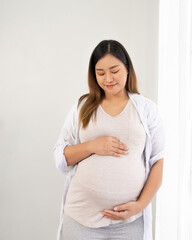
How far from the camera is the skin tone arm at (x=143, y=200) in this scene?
0.98 metres

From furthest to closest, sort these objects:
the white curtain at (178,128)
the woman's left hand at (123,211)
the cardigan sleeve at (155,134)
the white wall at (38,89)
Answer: the white wall at (38,89) < the cardigan sleeve at (155,134) < the woman's left hand at (123,211) < the white curtain at (178,128)

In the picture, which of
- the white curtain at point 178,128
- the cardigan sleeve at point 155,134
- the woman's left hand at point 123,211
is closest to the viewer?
the white curtain at point 178,128

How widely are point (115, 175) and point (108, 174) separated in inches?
1.0

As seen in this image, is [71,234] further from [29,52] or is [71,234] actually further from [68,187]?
[29,52]

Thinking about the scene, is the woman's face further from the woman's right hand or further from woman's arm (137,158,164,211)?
woman's arm (137,158,164,211)

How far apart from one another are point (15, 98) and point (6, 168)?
49cm

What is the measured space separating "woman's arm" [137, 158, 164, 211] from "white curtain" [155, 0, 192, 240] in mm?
146

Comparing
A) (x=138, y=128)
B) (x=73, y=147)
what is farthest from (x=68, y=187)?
(x=138, y=128)

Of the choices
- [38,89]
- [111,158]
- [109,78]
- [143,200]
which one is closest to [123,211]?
[143,200]

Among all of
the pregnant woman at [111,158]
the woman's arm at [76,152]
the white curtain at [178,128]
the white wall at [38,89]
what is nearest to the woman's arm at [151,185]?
the pregnant woman at [111,158]

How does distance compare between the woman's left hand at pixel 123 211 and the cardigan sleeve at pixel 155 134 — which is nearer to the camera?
the woman's left hand at pixel 123 211

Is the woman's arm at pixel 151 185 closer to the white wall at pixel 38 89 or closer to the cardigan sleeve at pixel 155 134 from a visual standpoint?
the cardigan sleeve at pixel 155 134

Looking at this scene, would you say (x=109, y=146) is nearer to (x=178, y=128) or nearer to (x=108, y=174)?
(x=108, y=174)

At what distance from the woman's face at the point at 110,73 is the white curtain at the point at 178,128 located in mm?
247
